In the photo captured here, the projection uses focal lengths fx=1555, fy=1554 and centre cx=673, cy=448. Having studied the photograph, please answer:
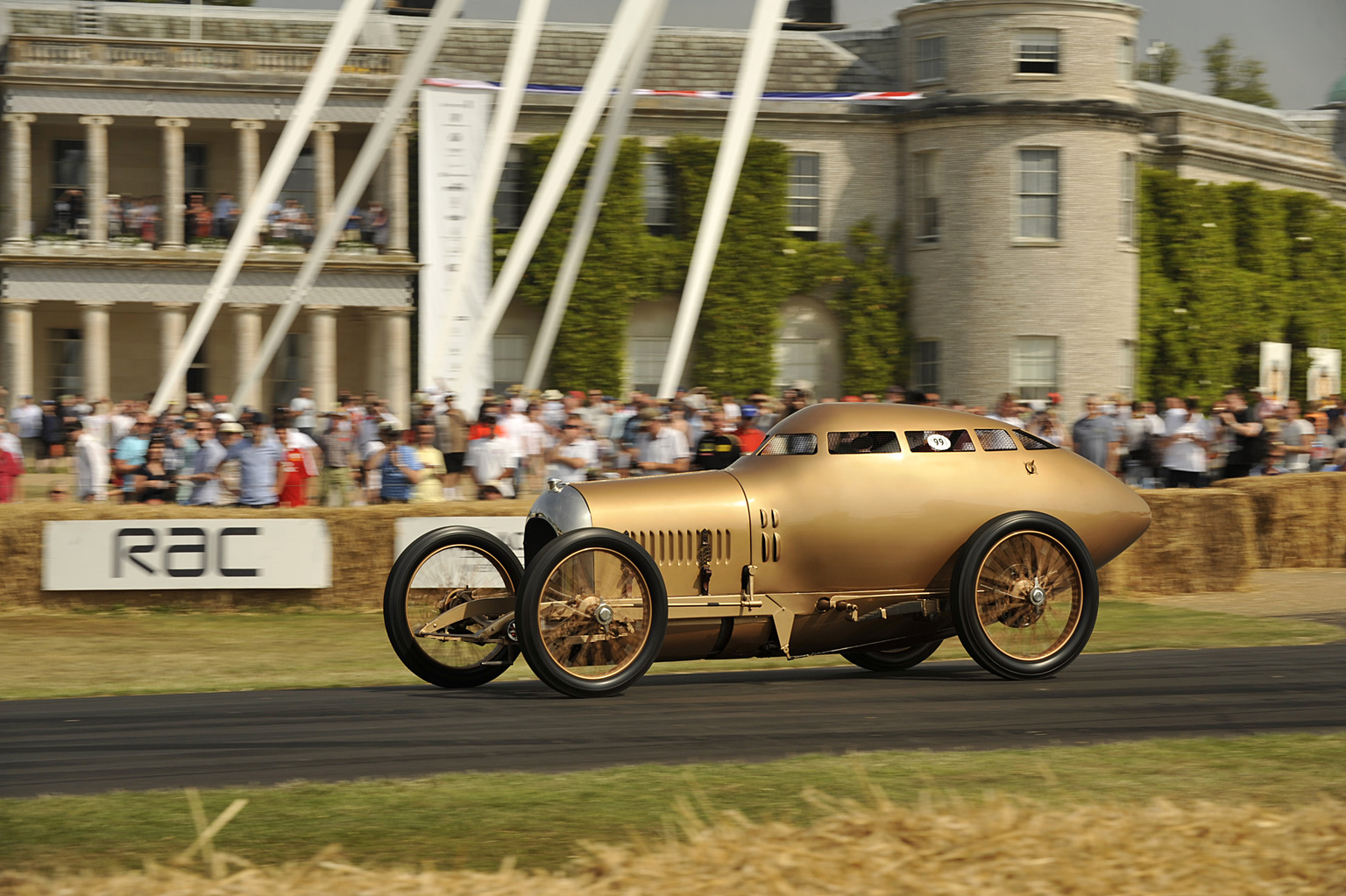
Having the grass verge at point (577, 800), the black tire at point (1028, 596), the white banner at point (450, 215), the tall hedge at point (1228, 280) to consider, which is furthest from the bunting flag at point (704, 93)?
the grass verge at point (577, 800)

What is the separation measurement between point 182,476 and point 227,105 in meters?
22.9

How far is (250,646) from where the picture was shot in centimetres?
1349

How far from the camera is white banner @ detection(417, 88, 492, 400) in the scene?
36.6m

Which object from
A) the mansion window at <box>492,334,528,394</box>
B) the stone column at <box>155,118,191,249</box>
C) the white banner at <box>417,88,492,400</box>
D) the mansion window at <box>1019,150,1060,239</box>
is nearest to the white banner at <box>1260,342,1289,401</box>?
the mansion window at <box>1019,150,1060,239</box>

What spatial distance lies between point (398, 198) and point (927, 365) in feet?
44.8

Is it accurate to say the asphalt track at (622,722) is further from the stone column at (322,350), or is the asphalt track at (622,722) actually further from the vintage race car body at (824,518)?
the stone column at (322,350)

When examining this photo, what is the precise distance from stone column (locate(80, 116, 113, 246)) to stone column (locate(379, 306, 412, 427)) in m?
7.11

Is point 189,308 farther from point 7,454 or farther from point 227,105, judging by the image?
point 7,454

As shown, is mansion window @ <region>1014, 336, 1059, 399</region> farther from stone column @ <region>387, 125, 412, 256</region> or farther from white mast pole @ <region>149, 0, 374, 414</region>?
white mast pole @ <region>149, 0, 374, 414</region>

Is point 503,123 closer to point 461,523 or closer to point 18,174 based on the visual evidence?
point 461,523

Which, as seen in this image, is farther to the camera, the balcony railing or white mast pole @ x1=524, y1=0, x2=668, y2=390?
the balcony railing

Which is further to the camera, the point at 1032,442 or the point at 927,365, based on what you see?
the point at 927,365

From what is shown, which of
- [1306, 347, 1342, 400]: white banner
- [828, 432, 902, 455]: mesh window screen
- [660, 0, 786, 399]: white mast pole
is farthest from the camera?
[1306, 347, 1342, 400]: white banner

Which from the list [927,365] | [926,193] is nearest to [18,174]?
[926,193]
